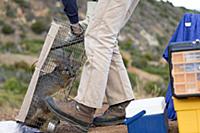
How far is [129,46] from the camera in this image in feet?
123

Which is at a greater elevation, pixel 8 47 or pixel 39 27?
pixel 39 27

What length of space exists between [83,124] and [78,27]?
741 mm

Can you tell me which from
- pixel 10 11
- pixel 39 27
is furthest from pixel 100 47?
pixel 10 11

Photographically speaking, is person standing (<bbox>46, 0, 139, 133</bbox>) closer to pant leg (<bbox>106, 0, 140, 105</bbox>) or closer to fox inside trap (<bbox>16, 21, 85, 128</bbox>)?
pant leg (<bbox>106, 0, 140, 105</bbox>)

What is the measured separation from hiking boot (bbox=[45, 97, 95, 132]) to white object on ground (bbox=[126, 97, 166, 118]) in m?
0.27

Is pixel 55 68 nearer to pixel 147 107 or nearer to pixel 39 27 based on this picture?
pixel 147 107

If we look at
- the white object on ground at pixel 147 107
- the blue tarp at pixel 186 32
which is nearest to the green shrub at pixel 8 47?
the blue tarp at pixel 186 32

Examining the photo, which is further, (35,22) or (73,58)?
(35,22)

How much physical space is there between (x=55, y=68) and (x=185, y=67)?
1.27 metres

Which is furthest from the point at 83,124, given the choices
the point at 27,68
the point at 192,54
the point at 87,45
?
the point at 27,68

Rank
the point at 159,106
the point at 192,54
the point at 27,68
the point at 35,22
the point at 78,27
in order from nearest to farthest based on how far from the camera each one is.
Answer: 1. the point at 192,54
2. the point at 159,106
3. the point at 78,27
4. the point at 27,68
5. the point at 35,22

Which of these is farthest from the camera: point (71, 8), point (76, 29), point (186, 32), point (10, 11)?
point (10, 11)

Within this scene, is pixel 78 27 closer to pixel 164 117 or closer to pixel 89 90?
pixel 89 90

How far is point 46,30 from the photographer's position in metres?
37.2
